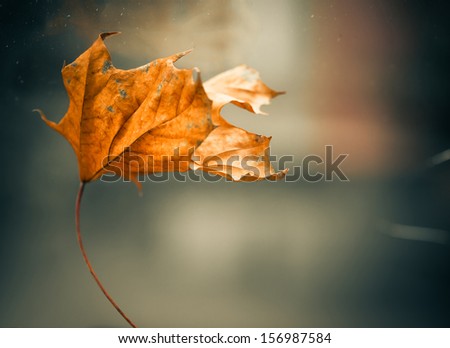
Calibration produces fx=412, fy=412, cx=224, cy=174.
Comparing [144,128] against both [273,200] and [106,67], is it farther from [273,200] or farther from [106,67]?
[273,200]

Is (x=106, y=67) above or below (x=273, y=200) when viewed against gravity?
above

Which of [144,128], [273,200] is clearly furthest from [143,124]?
[273,200]

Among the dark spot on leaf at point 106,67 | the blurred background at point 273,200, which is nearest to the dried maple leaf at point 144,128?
the dark spot on leaf at point 106,67

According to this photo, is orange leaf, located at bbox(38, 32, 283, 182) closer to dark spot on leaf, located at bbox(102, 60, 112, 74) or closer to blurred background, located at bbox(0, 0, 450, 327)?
dark spot on leaf, located at bbox(102, 60, 112, 74)

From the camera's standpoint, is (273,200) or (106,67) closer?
(106,67)

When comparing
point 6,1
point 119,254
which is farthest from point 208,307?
point 6,1
